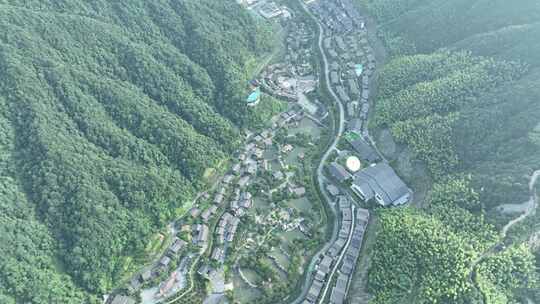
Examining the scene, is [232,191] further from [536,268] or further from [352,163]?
[536,268]

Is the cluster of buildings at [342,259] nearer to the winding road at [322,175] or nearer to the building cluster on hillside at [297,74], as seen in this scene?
the winding road at [322,175]

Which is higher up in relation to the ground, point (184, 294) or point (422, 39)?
point (184, 294)

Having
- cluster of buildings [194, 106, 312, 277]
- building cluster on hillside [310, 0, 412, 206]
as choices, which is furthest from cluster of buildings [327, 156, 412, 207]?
cluster of buildings [194, 106, 312, 277]

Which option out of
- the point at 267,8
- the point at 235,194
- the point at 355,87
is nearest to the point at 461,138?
the point at 355,87

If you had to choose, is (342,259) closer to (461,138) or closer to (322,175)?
(322,175)

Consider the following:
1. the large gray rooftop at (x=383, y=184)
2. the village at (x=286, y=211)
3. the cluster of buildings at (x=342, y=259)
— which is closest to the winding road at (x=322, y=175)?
the village at (x=286, y=211)

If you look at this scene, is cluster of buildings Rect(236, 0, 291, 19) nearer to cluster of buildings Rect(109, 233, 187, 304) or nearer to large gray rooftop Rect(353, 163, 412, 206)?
large gray rooftop Rect(353, 163, 412, 206)

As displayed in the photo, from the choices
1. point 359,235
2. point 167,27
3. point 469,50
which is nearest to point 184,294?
point 359,235
